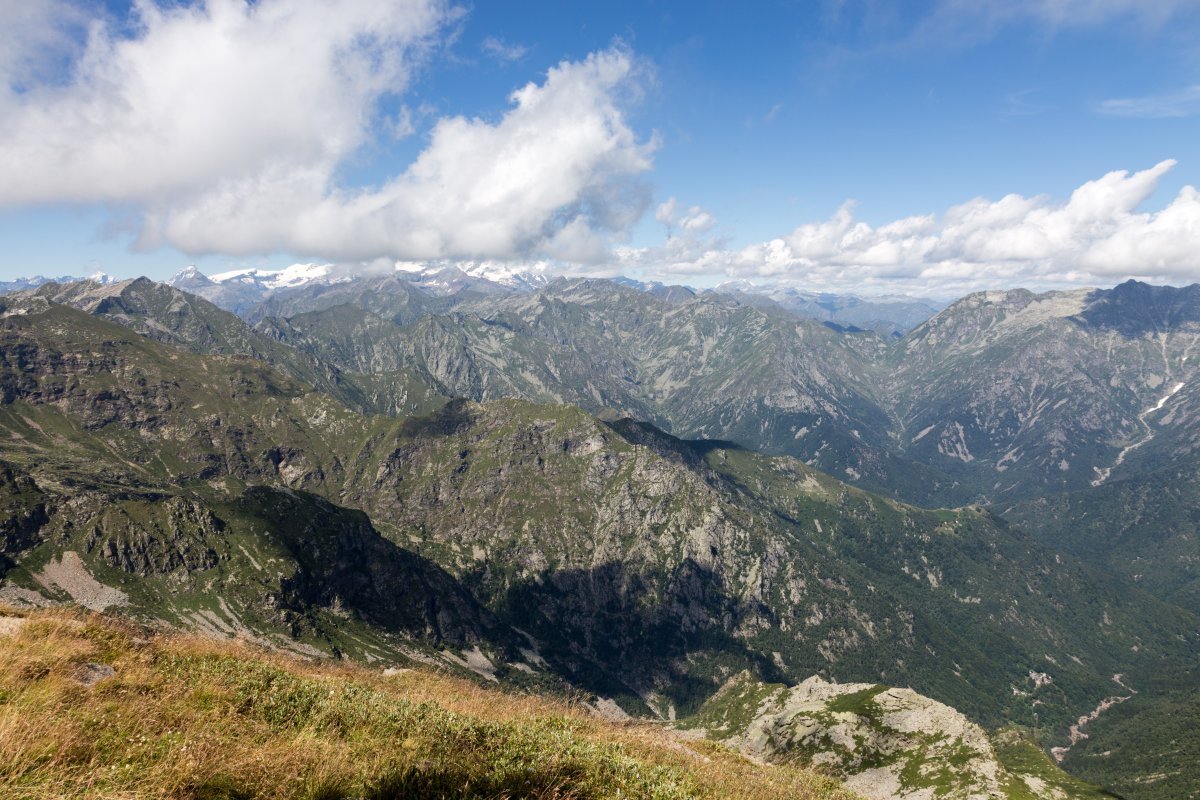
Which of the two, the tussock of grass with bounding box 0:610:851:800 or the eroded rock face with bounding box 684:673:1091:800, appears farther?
the eroded rock face with bounding box 684:673:1091:800

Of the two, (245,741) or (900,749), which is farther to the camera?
(900,749)

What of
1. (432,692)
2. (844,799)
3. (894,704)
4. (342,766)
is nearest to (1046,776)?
(894,704)

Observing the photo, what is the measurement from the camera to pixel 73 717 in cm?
1049

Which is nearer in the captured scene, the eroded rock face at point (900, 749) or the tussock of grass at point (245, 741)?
the tussock of grass at point (245, 741)

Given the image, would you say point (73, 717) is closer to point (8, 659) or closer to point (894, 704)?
point (8, 659)

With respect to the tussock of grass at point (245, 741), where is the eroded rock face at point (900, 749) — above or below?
below

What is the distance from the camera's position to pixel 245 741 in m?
11.9

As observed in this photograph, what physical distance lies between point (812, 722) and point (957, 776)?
34155 mm

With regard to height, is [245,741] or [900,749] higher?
[245,741]

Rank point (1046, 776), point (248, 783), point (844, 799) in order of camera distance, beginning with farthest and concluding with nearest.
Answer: point (1046, 776), point (844, 799), point (248, 783)

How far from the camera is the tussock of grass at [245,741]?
8906 mm

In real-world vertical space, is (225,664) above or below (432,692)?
above

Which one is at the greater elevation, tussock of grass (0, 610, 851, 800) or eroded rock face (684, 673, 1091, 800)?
tussock of grass (0, 610, 851, 800)

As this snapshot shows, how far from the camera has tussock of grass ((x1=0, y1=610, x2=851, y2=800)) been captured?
8906 millimetres
